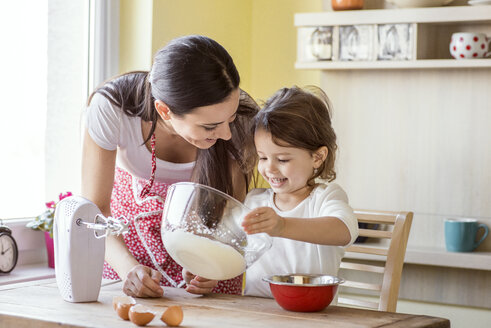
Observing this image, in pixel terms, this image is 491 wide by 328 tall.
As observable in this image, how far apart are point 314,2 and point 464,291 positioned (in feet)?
4.38

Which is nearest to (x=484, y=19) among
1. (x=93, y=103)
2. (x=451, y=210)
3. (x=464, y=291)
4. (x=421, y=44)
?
(x=421, y=44)

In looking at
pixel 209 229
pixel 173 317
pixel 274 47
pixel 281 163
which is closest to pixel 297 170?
pixel 281 163

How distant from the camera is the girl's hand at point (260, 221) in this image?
48.1 inches

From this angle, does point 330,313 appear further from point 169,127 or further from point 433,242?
point 433,242

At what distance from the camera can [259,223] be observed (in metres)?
1.24

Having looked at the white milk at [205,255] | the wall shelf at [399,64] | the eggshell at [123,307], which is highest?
the wall shelf at [399,64]

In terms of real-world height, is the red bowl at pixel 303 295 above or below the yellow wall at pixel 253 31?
below

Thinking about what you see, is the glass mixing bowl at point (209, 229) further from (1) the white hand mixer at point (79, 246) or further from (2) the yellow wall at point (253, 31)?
(2) the yellow wall at point (253, 31)

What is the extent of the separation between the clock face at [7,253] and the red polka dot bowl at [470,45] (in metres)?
1.64

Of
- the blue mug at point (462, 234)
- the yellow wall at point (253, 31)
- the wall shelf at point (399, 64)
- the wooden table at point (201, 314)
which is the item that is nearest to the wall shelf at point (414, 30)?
the wall shelf at point (399, 64)

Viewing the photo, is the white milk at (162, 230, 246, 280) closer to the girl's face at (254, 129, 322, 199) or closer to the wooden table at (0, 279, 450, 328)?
the wooden table at (0, 279, 450, 328)

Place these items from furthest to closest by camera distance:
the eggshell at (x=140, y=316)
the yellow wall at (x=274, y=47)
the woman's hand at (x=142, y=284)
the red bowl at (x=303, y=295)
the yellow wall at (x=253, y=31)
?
1. the yellow wall at (x=274, y=47)
2. the yellow wall at (x=253, y=31)
3. the woman's hand at (x=142, y=284)
4. the red bowl at (x=303, y=295)
5. the eggshell at (x=140, y=316)

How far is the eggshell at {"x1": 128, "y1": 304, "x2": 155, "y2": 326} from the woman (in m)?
0.23

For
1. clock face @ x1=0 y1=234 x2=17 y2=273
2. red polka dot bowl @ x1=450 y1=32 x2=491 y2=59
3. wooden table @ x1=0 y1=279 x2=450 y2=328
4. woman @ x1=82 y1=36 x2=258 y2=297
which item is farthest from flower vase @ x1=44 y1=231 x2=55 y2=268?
red polka dot bowl @ x1=450 y1=32 x2=491 y2=59
